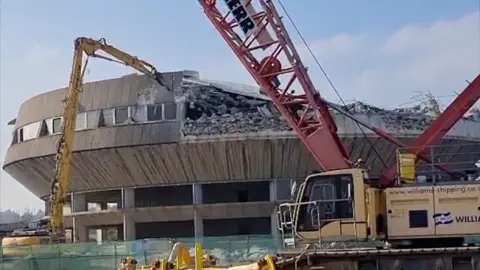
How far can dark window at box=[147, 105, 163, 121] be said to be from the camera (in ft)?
167

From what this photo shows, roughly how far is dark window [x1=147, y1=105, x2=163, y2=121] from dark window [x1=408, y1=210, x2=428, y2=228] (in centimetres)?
3676

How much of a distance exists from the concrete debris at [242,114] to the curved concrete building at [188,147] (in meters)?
0.06

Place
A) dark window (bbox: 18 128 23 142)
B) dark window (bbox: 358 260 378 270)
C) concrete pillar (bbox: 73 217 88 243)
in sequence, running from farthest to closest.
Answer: dark window (bbox: 18 128 23 142), concrete pillar (bbox: 73 217 88 243), dark window (bbox: 358 260 378 270)

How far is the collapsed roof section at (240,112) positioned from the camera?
49094 mm

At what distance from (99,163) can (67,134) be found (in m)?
Result: 6.75

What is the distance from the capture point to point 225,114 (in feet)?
164

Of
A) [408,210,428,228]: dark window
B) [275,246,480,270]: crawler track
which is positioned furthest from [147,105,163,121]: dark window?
[275,246,480,270]: crawler track

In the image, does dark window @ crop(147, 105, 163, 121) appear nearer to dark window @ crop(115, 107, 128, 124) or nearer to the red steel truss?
dark window @ crop(115, 107, 128, 124)

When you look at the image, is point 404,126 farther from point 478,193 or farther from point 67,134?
point 478,193

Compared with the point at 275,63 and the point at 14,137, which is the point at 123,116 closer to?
the point at 14,137

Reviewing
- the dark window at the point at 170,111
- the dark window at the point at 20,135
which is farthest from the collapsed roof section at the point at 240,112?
the dark window at the point at 20,135

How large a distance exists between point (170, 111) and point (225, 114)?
3607 millimetres

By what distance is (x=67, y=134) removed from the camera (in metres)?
45.9

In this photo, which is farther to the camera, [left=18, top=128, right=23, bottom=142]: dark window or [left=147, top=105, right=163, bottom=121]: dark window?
[left=18, top=128, right=23, bottom=142]: dark window
